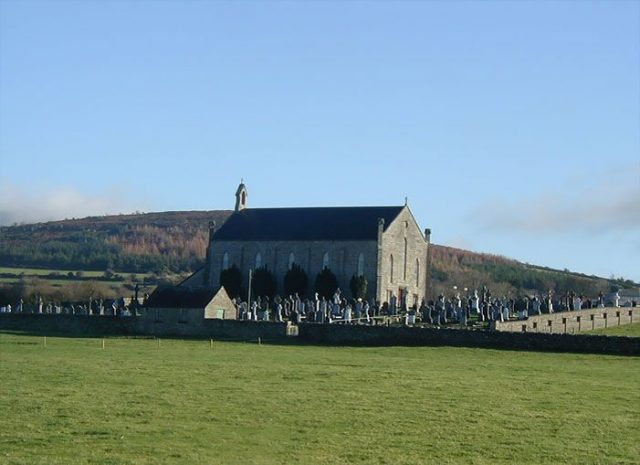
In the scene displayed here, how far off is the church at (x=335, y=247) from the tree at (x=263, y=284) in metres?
0.92

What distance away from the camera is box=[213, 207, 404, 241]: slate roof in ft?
289

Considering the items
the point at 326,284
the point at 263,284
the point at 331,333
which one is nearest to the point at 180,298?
the point at 331,333

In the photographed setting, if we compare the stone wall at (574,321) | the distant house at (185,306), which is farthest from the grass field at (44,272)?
the stone wall at (574,321)

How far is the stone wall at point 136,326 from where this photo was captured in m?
59.1

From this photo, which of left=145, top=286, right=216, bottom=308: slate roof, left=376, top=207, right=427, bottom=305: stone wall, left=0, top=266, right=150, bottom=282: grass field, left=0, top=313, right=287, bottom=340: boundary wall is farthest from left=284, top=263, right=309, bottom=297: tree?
left=0, top=266, right=150, bottom=282: grass field

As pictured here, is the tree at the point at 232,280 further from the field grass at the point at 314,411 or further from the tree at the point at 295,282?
the field grass at the point at 314,411

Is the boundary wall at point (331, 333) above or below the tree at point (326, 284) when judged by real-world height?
below

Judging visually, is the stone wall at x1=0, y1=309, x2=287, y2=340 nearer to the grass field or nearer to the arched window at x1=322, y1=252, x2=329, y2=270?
the arched window at x1=322, y1=252, x2=329, y2=270

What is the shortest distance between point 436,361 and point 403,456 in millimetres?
23507

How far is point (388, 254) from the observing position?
8644 centimetres

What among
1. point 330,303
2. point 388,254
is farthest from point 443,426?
point 388,254

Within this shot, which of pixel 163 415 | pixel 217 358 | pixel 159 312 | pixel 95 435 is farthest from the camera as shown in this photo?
pixel 159 312

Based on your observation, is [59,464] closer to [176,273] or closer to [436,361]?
[436,361]

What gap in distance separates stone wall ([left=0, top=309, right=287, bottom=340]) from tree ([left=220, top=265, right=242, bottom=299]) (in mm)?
19314
